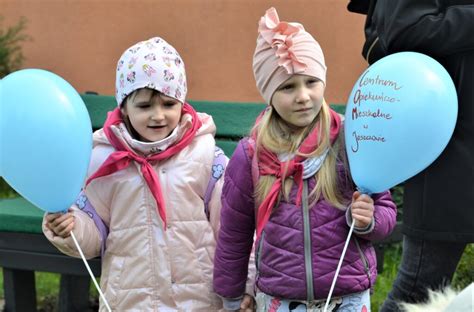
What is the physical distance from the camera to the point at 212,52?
19.0 feet

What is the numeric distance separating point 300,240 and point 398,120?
51cm

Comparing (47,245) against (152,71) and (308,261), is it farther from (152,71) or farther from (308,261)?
(308,261)

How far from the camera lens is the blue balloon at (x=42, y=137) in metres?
2.45

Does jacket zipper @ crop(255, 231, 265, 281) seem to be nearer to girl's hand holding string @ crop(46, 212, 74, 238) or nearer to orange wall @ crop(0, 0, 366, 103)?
girl's hand holding string @ crop(46, 212, 74, 238)

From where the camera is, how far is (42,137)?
2453 millimetres

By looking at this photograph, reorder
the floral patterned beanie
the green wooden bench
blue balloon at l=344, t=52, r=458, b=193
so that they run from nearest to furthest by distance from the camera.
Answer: blue balloon at l=344, t=52, r=458, b=193, the floral patterned beanie, the green wooden bench

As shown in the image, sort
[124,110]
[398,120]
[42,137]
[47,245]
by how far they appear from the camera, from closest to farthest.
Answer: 1. [398,120]
2. [42,137]
3. [124,110]
4. [47,245]

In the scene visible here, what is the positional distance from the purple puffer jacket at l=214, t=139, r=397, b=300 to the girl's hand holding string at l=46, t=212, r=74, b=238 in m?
0.54

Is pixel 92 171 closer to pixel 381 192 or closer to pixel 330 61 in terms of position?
pixel 381 192

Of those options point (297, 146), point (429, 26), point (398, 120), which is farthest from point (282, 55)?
point (429, 26)

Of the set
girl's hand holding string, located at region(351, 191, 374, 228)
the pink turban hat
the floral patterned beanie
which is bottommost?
girl's hand holding string, located at region(351, 191, 374, 228)

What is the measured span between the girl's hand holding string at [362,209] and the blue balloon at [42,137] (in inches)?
36.8

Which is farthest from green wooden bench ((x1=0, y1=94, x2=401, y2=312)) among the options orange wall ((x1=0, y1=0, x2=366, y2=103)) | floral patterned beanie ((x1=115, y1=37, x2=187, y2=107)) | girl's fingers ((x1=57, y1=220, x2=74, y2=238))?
orange wall ((x1=0, y1=0, x2=366, y2=103))

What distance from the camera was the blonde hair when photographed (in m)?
2.50
